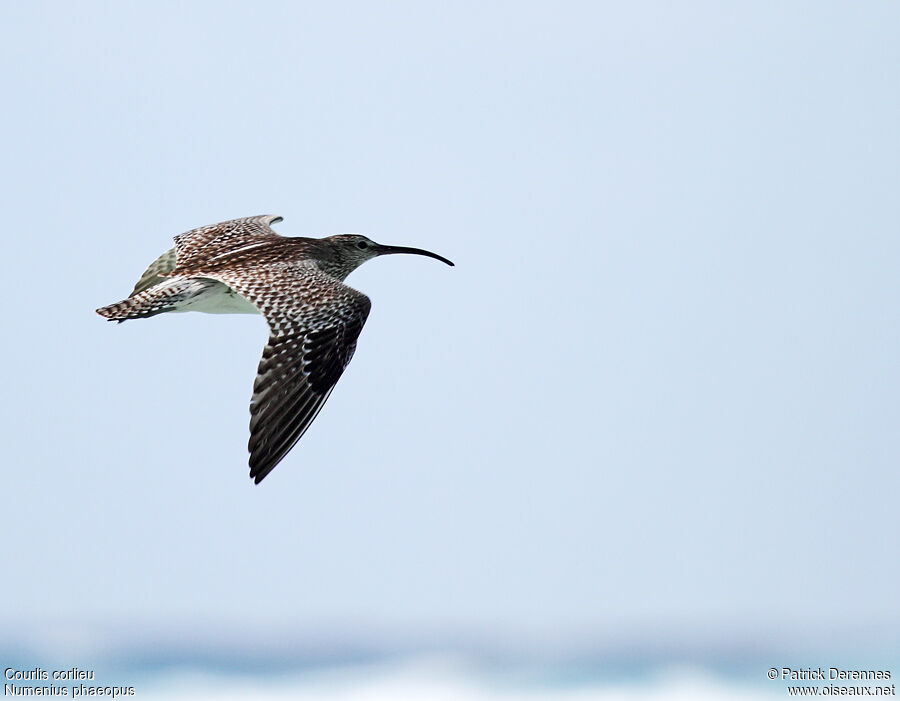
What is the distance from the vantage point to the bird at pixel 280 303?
61.1 ft

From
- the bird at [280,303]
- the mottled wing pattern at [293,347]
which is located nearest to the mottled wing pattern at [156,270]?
the bird at [280,303]

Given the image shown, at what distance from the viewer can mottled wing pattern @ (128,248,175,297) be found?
24.6m

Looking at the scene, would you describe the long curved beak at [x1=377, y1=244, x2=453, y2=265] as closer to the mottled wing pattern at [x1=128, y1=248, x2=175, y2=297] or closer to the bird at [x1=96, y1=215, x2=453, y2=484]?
the bird at [x1=96, y1=215, x2=453, y2=484]

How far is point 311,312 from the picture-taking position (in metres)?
19.9

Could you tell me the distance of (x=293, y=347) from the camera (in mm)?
19312

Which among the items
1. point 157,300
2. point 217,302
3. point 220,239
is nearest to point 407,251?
point 220,239

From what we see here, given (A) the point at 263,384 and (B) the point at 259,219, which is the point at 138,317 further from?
(B) the point at 259,219

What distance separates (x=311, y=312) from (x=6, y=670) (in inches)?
313

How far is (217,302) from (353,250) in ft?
10.0

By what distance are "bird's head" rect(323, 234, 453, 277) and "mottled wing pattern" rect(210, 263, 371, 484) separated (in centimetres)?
220

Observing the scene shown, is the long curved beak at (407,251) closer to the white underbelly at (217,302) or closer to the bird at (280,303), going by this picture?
the bird at (280,303)

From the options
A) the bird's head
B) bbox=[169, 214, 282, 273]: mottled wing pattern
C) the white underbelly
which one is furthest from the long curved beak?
the white underbelly

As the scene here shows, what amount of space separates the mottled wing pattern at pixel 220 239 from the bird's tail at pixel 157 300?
0.96 meters

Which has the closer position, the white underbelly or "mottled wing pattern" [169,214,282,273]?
the white underbelly
